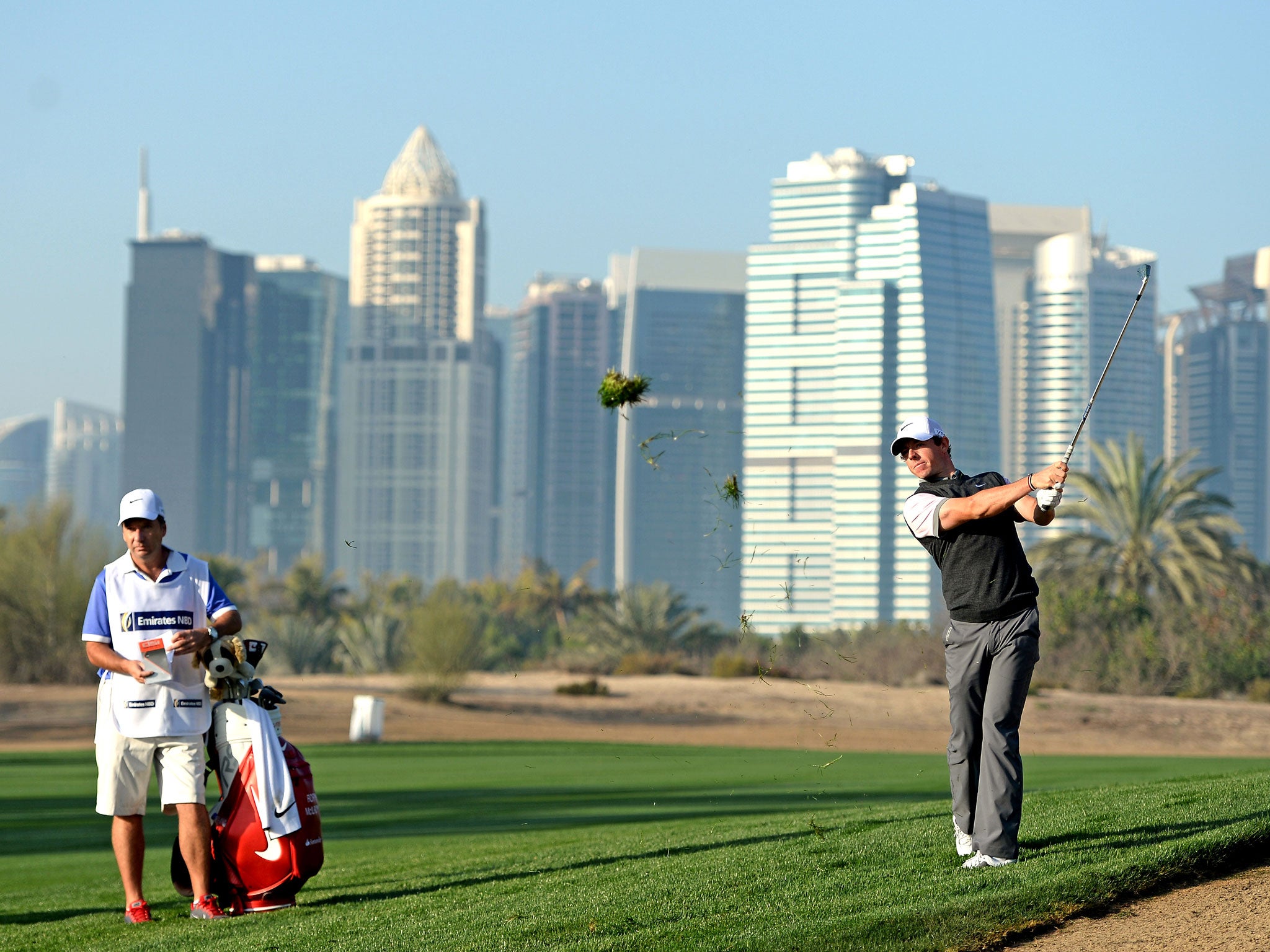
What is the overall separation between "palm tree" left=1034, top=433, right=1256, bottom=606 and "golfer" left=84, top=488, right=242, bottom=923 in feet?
127

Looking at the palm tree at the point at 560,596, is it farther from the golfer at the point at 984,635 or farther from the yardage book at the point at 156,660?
the golfer at the point at 984,635

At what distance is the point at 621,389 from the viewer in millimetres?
9180

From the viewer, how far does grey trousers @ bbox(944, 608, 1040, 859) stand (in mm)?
6664

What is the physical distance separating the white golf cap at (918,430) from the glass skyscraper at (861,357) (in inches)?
6093

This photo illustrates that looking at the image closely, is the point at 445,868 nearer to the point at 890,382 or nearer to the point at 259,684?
the point at 259,684

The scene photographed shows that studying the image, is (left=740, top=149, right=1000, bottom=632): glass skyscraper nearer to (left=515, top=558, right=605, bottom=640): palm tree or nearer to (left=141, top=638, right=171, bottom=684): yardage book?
(left=515, top=558, right=605, bottom=640): palm tree

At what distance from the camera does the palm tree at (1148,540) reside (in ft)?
145

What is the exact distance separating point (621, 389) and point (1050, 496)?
3.46 metres

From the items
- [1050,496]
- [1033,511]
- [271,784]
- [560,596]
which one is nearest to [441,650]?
[560,596]

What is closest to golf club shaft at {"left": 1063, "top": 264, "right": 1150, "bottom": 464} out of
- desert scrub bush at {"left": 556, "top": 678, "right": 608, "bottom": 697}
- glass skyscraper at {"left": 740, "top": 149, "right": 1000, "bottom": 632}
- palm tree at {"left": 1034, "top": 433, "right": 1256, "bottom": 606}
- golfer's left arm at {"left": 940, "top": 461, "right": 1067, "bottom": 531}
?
golfer's left arm at {"left": 940, "top": 461, "right": 1067, "bottom": 531}

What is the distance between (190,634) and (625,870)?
255cm

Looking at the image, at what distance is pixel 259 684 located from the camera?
7918 mm

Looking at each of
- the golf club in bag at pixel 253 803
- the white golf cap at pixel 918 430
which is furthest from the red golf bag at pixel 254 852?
the white golf cap at pixel 918 430

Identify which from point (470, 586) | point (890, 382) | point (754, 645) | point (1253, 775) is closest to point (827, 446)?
point (890, 382)
